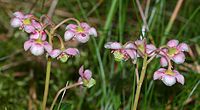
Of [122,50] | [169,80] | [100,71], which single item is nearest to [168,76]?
[169,80]

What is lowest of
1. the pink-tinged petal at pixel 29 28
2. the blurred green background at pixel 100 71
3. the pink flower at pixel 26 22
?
the blurred green background at pixel 100 71

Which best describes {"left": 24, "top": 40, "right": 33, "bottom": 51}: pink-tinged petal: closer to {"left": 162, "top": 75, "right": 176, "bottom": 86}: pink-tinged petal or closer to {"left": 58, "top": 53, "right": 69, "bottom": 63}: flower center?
{"left": 58, "top": 53, "right": 69, "bottom": 63}: flower center

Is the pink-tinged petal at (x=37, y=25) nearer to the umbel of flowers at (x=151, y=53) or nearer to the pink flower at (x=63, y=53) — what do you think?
the pink flower at (x=63, y=53)

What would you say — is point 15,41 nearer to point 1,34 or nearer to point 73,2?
point 1,34

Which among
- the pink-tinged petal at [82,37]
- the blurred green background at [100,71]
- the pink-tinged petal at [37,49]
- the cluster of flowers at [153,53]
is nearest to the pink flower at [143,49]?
the cluster of flowers at [153,53]

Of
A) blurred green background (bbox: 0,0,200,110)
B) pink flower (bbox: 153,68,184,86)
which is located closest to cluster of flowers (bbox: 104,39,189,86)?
pink flower (bbox: 153,68,184,86)

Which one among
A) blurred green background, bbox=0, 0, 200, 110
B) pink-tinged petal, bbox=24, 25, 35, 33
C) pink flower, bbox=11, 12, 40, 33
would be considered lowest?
blurred green background, bbox=0, 0, 200, 110

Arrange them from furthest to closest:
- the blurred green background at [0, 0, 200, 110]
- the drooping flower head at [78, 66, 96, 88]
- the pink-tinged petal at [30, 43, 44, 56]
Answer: the blurred green background at [0, 0, 200, 110] → the drooping flower head at [78, 66, 96, 88] → the pink-tinged petal at [30, 43, 44, 56]

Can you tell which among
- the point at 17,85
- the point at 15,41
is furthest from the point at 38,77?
the point at 15,41
